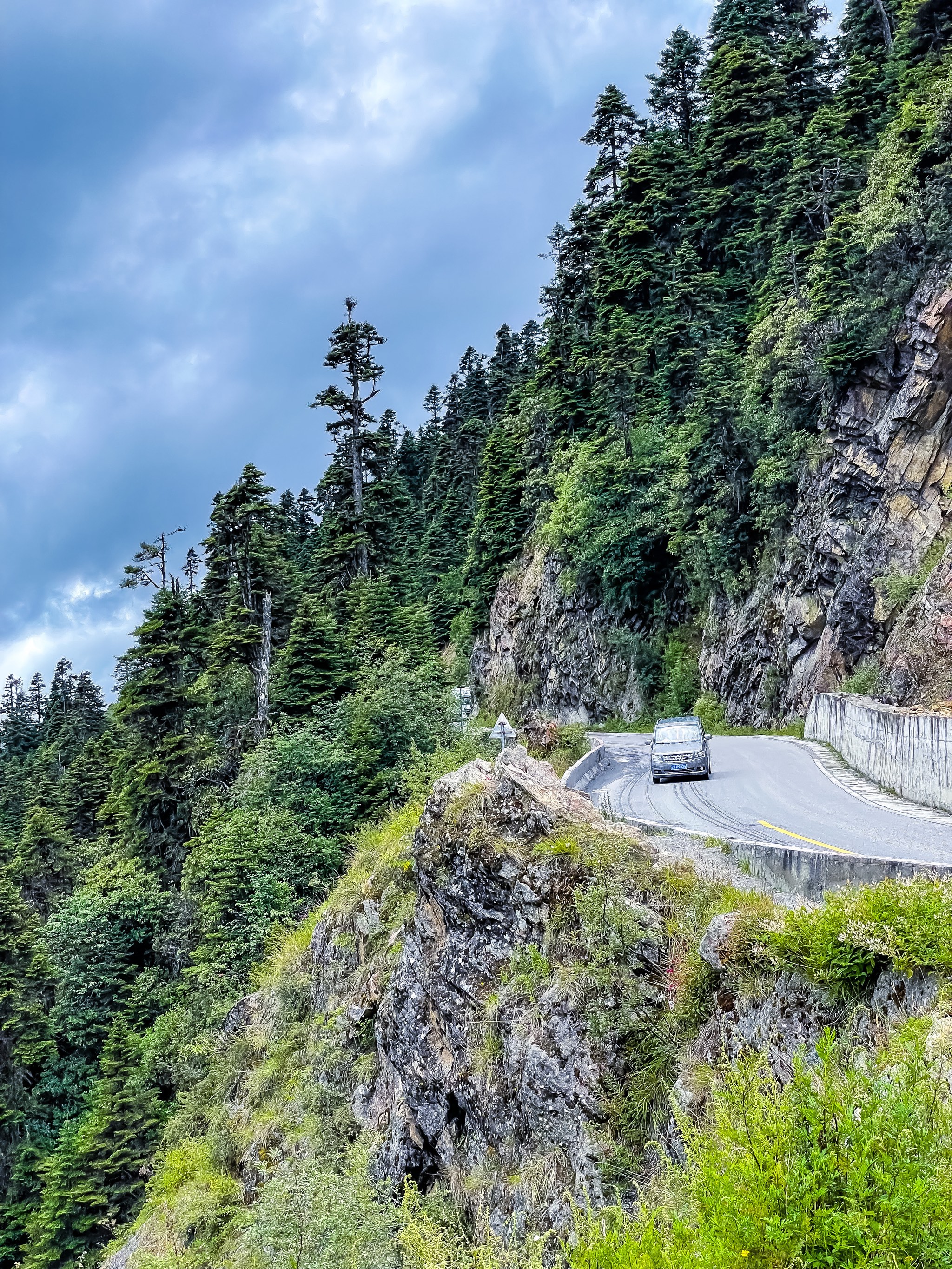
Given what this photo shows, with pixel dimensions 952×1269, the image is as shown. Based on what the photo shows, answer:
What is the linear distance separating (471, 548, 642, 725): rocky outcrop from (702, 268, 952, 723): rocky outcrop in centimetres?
906

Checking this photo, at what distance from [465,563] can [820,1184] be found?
53264 mm

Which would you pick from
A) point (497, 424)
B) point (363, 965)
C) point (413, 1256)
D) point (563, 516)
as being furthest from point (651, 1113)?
point (497, 424)

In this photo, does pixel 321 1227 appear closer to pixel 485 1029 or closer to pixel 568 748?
pixel 485 1029

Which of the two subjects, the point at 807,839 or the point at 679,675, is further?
the point at 679,675

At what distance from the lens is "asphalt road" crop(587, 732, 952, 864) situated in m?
12.1

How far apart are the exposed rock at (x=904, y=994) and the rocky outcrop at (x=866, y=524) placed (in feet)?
53.2

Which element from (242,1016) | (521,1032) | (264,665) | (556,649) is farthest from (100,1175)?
(556,649)

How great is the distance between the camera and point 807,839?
1245 centimetres

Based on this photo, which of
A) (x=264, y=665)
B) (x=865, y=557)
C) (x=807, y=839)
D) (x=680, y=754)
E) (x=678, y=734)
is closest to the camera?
(x=807, y=839)

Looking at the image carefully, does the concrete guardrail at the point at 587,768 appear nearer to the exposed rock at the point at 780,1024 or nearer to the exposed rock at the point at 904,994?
the exposed rock at the point at 780,1024

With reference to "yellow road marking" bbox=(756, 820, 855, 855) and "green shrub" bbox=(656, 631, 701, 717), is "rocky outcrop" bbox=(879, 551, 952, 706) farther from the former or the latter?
"green shrub" bbox=(656, 631, 701, 717)

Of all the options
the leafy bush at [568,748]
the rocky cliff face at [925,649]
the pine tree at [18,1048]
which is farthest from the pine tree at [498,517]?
the pine tree at [18,1048]

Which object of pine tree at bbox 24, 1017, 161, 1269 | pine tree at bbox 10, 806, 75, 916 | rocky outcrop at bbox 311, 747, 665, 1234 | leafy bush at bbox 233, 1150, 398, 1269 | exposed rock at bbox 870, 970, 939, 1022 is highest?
exposed rock at bbox 870, 970, 939, 1022

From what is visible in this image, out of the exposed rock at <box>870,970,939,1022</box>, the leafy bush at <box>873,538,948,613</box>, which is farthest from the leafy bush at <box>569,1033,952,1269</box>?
the leafy bush at <box>873,538,948,613</box>
